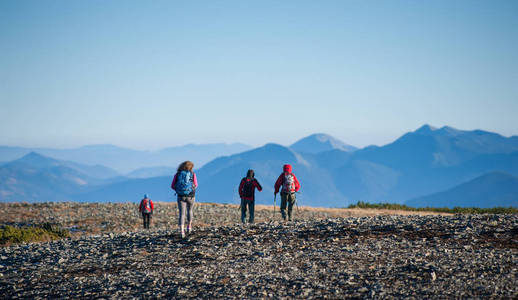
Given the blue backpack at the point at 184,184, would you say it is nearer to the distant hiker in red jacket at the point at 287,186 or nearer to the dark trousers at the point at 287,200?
the distant hiker in red jacket at the point at 287,186

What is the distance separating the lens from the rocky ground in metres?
9.91

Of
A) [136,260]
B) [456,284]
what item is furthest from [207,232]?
[456,284]

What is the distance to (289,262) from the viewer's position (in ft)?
40.1

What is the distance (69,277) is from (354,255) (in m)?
7.96

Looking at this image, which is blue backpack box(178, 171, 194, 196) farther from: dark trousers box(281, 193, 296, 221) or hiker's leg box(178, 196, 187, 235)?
dark trousers box(281, 193, 296, 221)

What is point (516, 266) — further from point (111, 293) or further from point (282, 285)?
point (111, 293)

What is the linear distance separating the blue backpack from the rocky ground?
5.67 ft

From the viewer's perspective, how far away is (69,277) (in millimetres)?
12188

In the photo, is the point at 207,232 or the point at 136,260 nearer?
the point at 136,260

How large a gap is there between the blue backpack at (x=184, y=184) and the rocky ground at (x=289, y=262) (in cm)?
173

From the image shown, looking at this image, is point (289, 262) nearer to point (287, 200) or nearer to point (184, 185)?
point (184, 185)

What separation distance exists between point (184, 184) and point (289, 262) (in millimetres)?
5357

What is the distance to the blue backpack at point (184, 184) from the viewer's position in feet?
51.7

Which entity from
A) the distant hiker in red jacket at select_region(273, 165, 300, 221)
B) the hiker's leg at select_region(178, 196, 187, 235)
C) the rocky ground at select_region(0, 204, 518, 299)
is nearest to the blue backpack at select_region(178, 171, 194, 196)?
the hiker's leg at select_region(178, 196, 187, 235)
